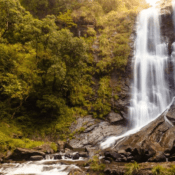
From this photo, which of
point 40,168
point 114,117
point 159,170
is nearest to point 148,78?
point 114,117

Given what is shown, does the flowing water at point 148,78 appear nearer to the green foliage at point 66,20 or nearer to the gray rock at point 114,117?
the gray rock at point 114,117

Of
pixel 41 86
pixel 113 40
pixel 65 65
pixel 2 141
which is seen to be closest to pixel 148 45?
pixel 113 40

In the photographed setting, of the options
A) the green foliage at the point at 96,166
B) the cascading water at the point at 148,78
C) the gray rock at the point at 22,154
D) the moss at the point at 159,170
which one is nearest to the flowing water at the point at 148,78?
the cascading water at the point at 148,78

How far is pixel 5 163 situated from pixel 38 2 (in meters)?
24.2

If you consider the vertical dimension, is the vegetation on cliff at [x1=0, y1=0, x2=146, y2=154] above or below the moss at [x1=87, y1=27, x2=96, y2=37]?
below

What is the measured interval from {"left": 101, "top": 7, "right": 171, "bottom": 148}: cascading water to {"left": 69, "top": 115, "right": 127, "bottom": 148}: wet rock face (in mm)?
759

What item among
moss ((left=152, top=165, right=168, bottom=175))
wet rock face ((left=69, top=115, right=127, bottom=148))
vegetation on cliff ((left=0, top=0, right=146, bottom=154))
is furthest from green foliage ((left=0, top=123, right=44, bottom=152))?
moss ((left=152, top=165, right=168, bottom=175))

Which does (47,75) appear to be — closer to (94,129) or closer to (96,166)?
(94,129)

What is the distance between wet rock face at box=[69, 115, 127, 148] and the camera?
14377 millimetres

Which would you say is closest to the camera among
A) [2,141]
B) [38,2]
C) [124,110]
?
[2,141]

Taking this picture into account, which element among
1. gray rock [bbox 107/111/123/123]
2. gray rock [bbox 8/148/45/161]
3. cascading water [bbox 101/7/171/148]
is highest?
cascading water [bbox 101/7/171/148]

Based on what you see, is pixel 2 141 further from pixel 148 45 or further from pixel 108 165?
pixel 148 45

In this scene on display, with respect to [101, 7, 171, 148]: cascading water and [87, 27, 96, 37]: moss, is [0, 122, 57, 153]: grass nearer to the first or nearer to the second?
[101, 7, 171, 148]: cascading water

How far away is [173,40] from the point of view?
20297 millimetres
